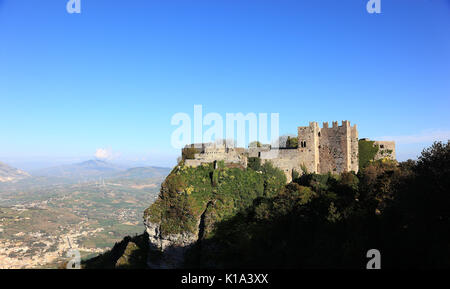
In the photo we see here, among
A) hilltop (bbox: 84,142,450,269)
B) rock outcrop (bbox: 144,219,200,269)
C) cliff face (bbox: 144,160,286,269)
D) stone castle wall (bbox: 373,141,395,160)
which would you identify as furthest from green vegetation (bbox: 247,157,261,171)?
stone castle wall (bbox: 373,141,395,160)

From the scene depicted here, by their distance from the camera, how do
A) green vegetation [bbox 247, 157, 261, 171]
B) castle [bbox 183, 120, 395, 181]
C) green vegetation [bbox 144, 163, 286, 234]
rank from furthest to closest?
green vegetation [bbox 247, 157, 261, 171], castle [bbox 183, 120, 395, 181], green vegetation [bbox 144, 163, 286, 234]

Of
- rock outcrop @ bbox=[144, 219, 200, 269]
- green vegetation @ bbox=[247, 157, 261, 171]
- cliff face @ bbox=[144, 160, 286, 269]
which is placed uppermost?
green vegetation @ bbox=[247, 157, 261, 171]

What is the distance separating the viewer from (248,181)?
141 feet

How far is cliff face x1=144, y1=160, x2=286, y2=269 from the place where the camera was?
39125 millimetres

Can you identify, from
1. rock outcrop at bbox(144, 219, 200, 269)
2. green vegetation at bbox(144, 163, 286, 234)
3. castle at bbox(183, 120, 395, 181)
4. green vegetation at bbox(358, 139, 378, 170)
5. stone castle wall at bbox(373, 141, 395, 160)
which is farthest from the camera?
stone castle wall at bbox(373, 141, 395, 160)

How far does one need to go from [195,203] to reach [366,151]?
2258 cm

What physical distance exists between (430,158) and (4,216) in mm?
231192

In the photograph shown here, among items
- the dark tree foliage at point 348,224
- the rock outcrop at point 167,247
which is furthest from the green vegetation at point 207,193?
the dark tree foliage at point 348,224

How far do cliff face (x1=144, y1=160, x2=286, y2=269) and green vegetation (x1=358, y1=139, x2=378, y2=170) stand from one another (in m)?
10.2

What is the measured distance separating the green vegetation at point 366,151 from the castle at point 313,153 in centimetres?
61

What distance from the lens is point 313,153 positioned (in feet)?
136

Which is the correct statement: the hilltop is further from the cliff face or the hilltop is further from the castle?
the castle
